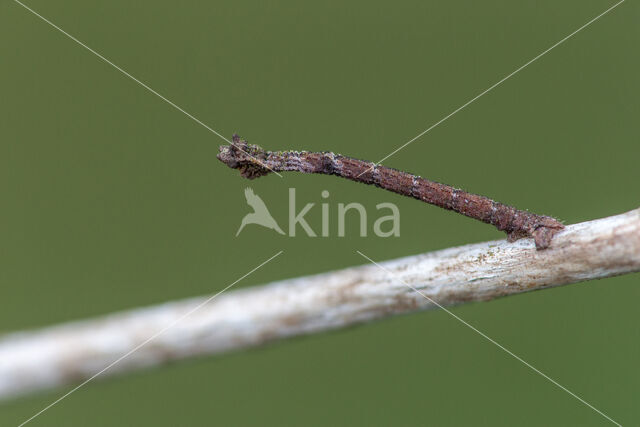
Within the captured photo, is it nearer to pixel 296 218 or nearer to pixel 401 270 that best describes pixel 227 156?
pixel 296 218

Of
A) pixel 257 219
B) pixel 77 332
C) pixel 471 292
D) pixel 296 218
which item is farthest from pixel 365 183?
pixel 77 332

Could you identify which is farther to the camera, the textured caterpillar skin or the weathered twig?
the textured caterpillar skin

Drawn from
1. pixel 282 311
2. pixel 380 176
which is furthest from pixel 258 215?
pixel 282 311

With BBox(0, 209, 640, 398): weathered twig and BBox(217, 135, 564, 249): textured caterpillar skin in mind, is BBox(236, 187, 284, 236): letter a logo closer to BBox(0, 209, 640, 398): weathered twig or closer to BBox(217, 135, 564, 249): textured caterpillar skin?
BBox(217, 135, 564, 249): textured caterpillar skin

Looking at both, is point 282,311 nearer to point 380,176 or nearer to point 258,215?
point 380,176

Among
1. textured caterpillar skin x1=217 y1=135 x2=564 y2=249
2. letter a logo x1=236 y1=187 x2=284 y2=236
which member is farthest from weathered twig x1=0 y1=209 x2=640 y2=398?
letter a logo x1=236 y1=187 x2=284 y2=236

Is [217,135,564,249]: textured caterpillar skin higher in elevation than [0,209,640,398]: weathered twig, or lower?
higher

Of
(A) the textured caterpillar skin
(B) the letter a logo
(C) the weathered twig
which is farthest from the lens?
(B) the letter a logo
